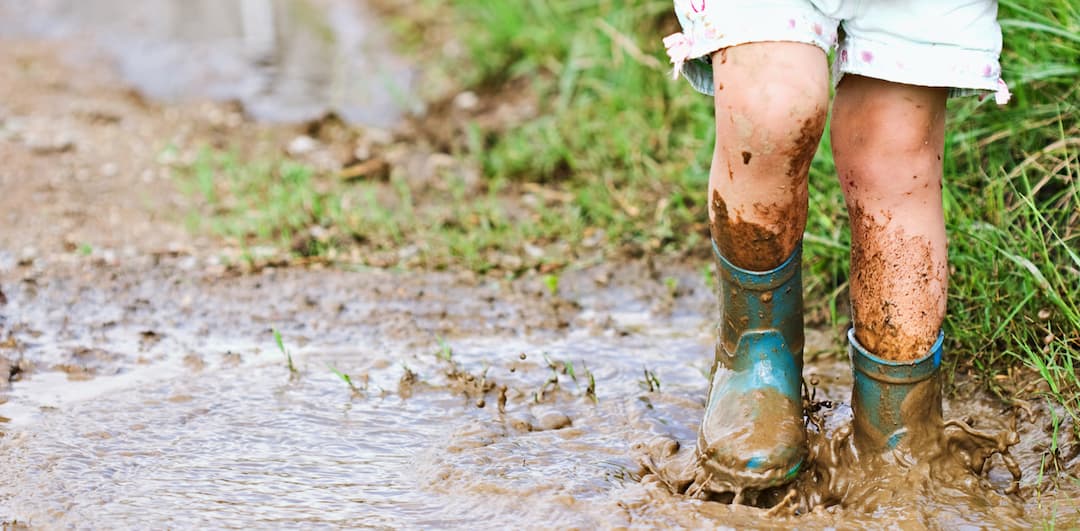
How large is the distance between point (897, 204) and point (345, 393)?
1.20 meters

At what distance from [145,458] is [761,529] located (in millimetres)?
1102

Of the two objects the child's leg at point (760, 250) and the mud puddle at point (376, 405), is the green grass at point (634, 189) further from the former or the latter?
the child's leg at point (760, 250)

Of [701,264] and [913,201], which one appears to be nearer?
[913,201]

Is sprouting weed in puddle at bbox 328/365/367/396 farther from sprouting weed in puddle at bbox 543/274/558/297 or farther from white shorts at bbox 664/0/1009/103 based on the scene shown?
white shorts at bbox 664/0/1009/103

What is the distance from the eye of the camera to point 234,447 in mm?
2184

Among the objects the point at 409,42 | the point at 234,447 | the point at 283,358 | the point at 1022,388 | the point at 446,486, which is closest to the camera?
the point at 446,486

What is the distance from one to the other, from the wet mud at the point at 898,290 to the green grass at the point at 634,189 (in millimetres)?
342

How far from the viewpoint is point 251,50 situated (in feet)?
20.0

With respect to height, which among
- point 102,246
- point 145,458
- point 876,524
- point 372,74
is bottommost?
point 876,524

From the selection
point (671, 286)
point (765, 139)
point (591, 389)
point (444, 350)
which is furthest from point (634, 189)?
point (765, 139)

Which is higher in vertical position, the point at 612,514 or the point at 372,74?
the point at 372,74

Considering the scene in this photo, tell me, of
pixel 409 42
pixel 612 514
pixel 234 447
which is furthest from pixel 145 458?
pixel 409 42

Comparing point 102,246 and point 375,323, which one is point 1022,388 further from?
point 102,246

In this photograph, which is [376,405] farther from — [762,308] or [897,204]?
[897,204]
